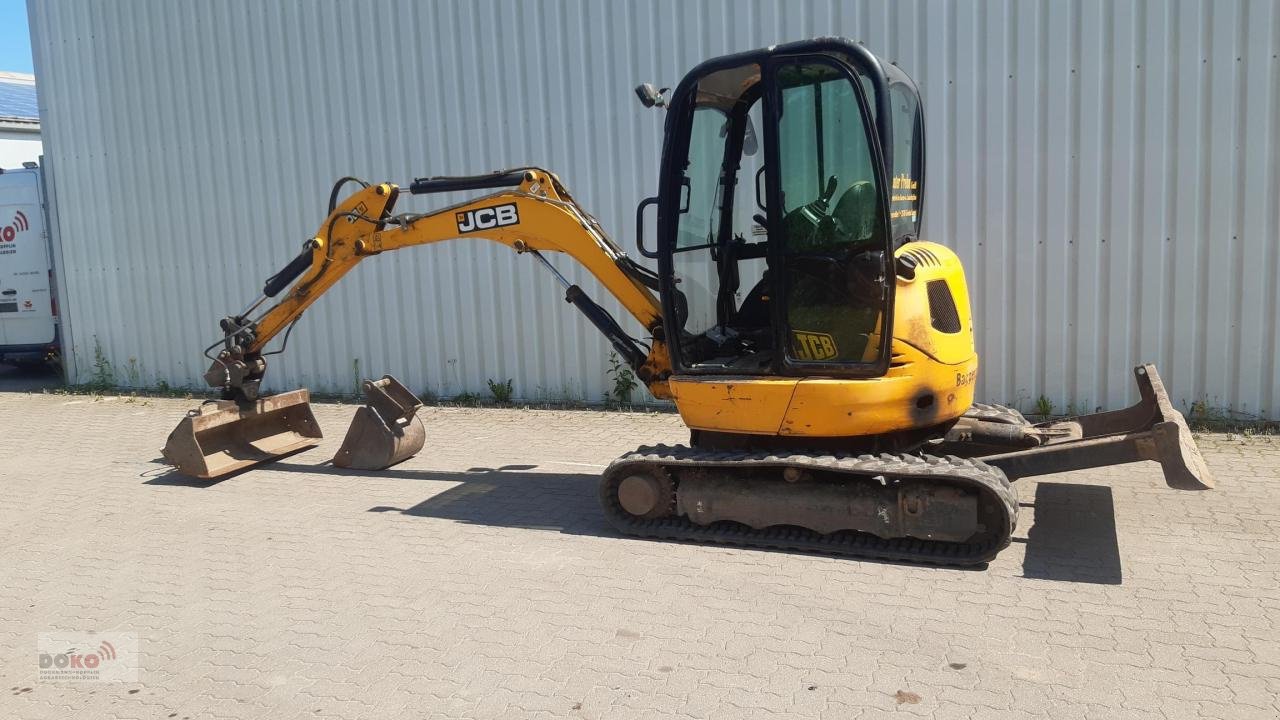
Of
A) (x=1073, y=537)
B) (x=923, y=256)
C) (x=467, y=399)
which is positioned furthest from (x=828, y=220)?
(x=467, y=399)

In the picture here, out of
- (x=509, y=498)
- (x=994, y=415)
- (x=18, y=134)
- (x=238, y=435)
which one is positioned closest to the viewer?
(x=994, y=415)

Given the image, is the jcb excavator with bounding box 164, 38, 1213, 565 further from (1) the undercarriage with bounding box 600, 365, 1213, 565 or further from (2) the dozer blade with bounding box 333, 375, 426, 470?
(2) the dozer blade with bounding box 333, 375, 426, 470

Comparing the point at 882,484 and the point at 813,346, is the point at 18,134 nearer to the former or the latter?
the point at 813,346

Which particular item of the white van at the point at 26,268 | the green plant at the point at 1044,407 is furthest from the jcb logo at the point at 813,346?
the white van at the point at 26,268

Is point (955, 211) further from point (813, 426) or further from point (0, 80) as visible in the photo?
point (0, 80)

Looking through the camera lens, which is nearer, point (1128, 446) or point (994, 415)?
point (1128, 446)

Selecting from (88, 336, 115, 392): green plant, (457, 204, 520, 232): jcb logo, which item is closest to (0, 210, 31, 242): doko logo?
(88, 336, 115, 392): green plant

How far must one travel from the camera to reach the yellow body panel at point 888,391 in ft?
16.0

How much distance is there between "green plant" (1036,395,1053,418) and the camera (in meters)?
8.15

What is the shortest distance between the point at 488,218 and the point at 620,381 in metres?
3.54

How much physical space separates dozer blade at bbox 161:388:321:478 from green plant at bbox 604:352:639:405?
2955 mm

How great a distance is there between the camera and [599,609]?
4441mm

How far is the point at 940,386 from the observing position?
5.01 meters

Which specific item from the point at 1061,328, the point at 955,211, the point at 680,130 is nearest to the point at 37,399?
the point at 680,130
